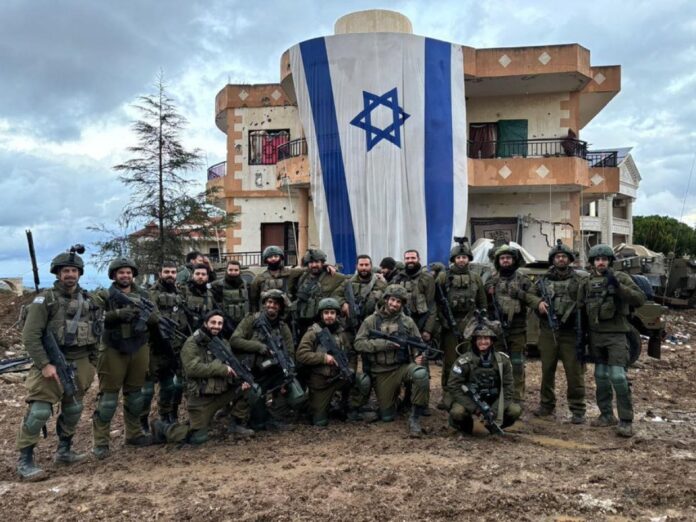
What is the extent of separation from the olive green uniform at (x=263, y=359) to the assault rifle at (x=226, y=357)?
0.29 meters

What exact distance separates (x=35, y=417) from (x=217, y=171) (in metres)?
16.4

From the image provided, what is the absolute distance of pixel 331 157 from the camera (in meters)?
13.3

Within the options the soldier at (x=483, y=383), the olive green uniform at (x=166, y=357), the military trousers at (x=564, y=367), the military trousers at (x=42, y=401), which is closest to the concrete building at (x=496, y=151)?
the military trousers at (x=564, y=367)

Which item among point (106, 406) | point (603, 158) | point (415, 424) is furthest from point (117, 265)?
point (603, 158)

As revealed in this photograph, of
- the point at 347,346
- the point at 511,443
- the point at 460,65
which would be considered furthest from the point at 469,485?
the point at 460,65

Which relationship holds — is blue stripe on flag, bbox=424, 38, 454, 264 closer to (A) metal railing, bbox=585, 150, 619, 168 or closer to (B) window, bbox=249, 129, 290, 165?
(A) metal railing, bbox=585, 150, 619, 168

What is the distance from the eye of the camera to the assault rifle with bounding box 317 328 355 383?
5.61 meters

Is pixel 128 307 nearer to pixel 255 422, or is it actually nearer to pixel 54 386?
pixel 54 386

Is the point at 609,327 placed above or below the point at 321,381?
above

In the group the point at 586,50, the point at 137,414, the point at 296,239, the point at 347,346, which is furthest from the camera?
the point at 296,239

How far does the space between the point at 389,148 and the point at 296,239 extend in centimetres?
562

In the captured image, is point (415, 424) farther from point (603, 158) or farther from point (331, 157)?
point (603, 158)

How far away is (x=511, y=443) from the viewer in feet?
16.1

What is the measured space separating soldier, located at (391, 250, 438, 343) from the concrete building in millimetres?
9121
